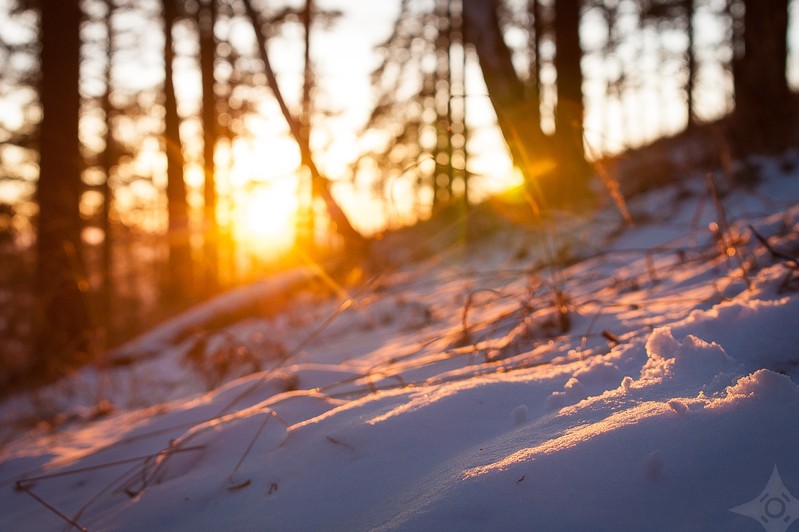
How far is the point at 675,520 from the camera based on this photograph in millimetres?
686

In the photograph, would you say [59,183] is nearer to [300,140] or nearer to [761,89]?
[300,140]

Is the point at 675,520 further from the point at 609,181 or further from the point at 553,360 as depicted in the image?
the point at 609,181

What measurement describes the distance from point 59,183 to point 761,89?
724 centimetres

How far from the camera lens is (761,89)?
199 inches

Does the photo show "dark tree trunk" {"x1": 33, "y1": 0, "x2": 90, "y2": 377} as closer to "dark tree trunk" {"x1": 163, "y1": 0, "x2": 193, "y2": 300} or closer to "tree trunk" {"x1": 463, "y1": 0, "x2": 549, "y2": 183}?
"dark tree trunk" {"x1": 163, "y1": 0, "x2": 193, "y2": 300}

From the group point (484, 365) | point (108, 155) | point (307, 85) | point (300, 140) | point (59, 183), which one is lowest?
point (484, 365)

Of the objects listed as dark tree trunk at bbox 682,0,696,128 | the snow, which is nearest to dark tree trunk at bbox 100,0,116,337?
dark tree trunk at bbox 682,0,696,128

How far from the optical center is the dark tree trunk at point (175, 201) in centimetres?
1092

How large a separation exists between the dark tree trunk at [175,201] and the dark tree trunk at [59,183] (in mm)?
4485

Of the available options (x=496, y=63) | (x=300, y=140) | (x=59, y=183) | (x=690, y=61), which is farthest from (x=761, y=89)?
(x=59, y=183)

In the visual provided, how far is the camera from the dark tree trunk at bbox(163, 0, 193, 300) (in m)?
10.9

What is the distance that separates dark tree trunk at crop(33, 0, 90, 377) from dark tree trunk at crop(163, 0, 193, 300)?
4.48 metres

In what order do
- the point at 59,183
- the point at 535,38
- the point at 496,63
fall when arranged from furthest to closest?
the point at 535,38 → the point at 59,183 → the point at 496,63

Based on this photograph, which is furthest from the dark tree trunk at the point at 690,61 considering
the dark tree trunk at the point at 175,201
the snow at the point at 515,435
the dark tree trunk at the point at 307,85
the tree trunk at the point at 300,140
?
the dark tree trunk at the point at 175,201
